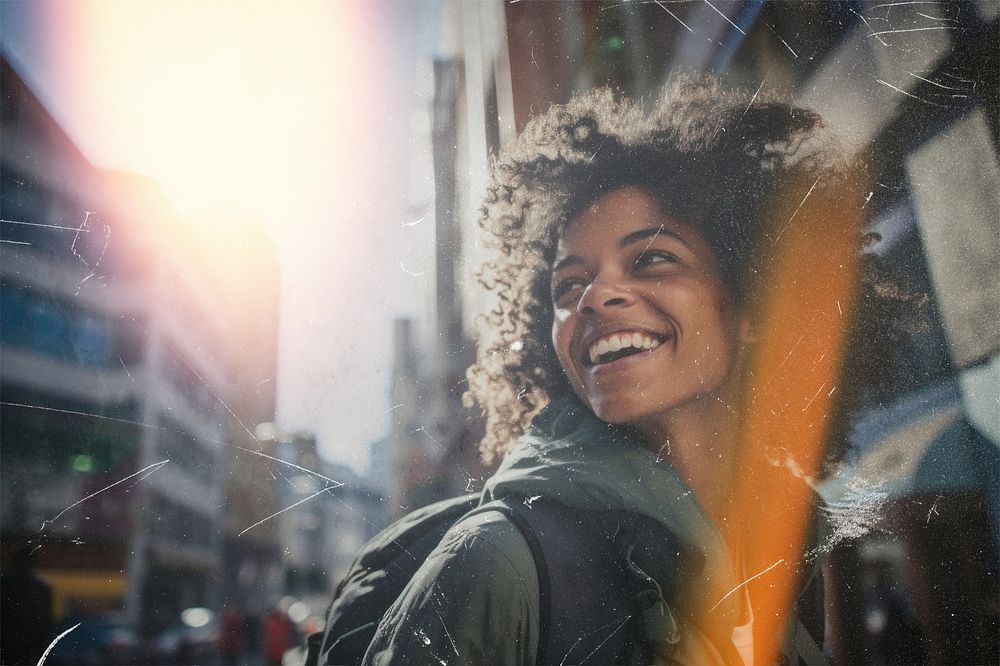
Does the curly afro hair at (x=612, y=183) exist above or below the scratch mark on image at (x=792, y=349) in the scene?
above

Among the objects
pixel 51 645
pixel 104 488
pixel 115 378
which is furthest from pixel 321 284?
pixel 51 645

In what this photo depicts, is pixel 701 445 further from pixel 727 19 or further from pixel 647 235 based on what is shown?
pixel 727 19

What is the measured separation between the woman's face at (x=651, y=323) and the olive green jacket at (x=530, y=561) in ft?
0.36

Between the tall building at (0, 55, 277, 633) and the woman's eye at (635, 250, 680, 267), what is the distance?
1.04 meters

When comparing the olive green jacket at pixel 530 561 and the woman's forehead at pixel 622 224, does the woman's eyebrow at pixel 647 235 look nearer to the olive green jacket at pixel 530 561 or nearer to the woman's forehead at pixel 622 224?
the woman's forehead at pixel 622 224

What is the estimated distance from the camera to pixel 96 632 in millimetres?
1528

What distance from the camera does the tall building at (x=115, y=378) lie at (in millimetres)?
1530

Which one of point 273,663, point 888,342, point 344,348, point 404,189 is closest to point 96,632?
point 273,663

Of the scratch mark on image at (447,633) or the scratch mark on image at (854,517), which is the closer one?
the scratch mark on image at (447,633)

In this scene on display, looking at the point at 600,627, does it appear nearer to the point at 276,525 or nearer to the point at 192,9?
the point at 276,525

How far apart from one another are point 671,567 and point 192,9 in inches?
83.9

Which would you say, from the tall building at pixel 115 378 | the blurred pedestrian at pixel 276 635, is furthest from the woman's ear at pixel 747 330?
the blurred pedestrian at pixel 276 635

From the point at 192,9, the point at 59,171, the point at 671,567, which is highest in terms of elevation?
the point at 192,9

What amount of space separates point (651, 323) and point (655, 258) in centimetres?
17
